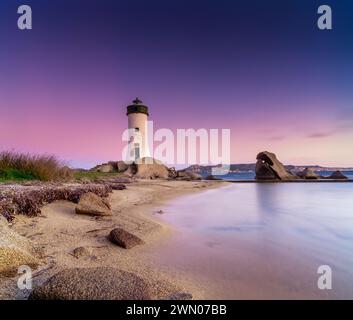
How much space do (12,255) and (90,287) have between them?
43.2 inches

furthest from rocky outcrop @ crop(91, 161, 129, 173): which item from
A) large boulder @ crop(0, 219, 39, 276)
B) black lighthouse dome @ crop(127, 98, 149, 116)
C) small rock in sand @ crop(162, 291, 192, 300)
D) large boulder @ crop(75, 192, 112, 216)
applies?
small rock in sand @ crop(162, 291, 192, 300)

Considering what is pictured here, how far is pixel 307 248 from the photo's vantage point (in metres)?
3.73

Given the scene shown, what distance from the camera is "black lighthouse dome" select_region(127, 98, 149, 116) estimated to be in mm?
32500

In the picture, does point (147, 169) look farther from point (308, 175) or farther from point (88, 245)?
point (88, 245)

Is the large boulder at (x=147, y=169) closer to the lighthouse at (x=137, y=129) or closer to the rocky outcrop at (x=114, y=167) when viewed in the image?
the rocky outcrop at (x=114, y=167)

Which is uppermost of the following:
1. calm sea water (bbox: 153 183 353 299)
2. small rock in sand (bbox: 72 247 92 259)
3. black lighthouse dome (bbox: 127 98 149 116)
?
black lighthouse dome (bbox: 127 98 149 116)

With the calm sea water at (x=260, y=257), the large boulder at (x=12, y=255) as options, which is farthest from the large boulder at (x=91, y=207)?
the large boulder at (x=12, y=255)

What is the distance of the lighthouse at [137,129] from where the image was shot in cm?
3198

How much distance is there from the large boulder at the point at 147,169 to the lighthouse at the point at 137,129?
4.53 metres

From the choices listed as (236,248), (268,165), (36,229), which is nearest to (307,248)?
(236,248)

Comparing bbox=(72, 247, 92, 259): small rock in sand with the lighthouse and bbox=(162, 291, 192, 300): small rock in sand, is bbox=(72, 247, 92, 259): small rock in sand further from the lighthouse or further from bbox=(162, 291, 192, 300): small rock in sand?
the lighthouse

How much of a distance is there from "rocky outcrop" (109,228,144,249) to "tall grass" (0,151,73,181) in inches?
251
